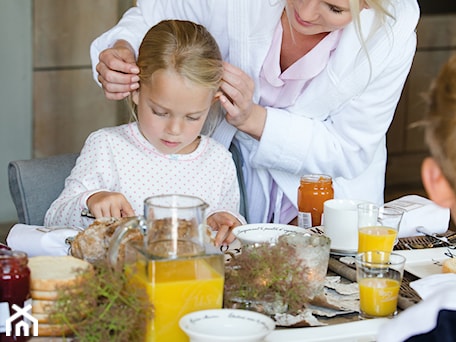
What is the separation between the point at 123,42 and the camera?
262 centimetres

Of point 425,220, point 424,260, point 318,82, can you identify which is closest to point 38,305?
point 424,260

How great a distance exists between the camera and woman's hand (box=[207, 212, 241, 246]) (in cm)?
216

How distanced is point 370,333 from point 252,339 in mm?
285

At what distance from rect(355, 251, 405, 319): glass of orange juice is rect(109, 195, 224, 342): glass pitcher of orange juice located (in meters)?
0.31

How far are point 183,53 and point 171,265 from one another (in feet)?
3.47

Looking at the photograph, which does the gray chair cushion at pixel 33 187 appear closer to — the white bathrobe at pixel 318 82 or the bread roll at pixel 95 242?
the white bathrobe at pixel 318 82

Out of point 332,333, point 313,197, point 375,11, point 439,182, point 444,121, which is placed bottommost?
point 332,333

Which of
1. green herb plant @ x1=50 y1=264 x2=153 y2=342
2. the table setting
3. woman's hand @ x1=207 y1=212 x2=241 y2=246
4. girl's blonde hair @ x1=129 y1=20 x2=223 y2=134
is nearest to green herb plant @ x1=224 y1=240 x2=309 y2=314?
the table setting

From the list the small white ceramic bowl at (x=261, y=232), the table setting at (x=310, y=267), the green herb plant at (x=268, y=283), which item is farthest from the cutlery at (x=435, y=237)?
the green herb plant at (x=268, y=283)

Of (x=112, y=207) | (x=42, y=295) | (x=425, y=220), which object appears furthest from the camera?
(x=425, y=220)

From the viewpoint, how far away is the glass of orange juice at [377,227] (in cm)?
197

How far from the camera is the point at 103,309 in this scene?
143cm

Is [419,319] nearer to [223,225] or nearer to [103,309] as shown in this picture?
[103,309]

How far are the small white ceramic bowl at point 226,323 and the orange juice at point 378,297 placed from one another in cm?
27
